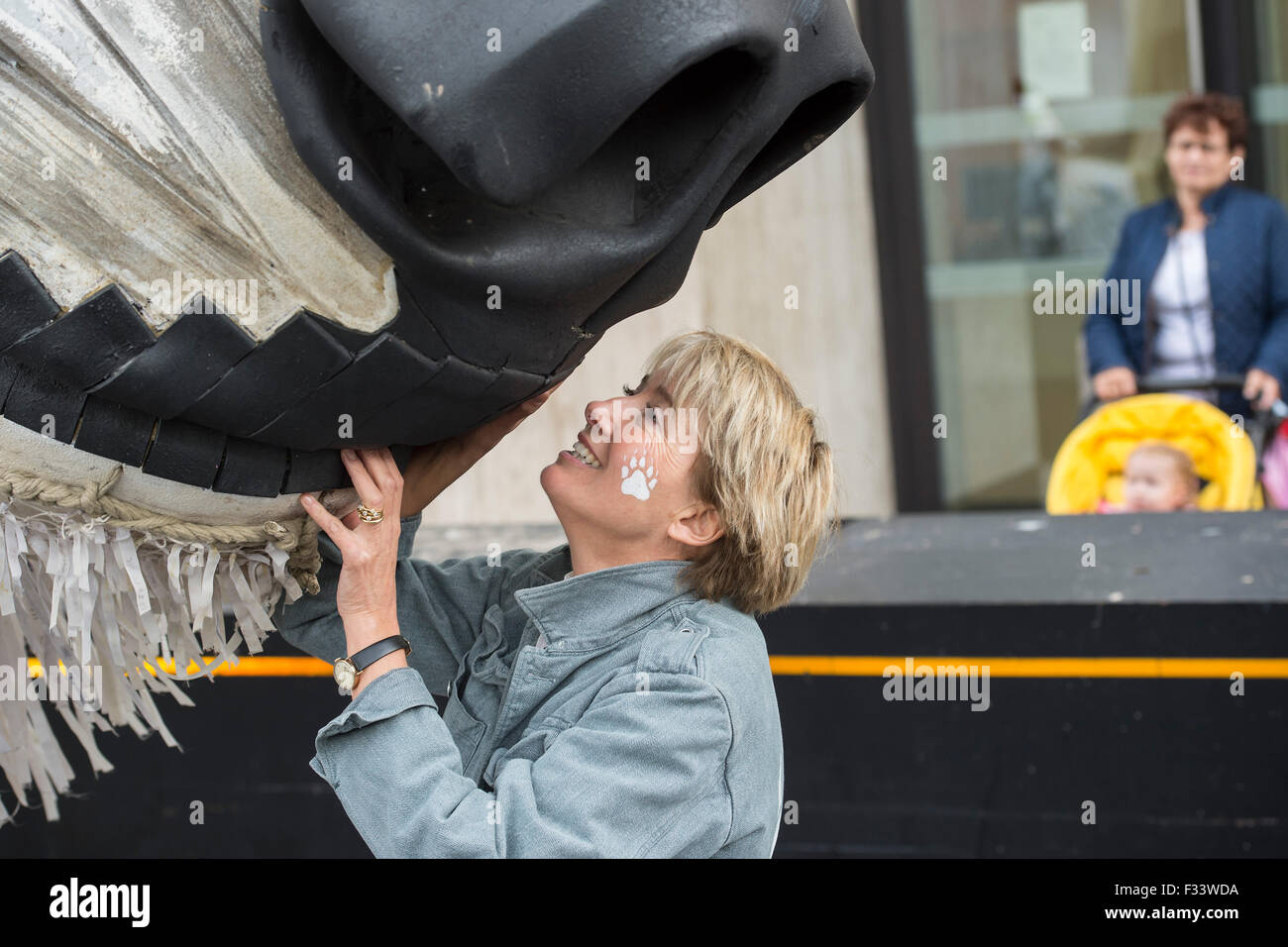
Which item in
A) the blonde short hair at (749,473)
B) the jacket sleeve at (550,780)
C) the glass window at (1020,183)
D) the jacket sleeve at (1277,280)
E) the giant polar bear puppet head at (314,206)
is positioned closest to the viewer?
the giant polar bear puppet head at (314,206)

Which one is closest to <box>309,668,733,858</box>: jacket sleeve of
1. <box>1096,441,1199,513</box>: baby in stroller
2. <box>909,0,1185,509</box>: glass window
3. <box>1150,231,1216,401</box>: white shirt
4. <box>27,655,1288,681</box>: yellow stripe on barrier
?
<box>27,655,1288,681</box>: yellow stripe on barrier

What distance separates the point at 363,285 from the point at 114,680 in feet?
1.37

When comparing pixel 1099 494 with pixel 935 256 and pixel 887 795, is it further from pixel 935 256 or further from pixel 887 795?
pixel 935 256

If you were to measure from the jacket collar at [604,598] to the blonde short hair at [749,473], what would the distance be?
0.07 feet

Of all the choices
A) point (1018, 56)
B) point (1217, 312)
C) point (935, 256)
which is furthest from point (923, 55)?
point (1217, 312)

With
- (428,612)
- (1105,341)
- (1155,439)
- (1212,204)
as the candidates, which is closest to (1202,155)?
(1212,204)

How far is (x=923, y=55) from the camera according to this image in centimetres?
509

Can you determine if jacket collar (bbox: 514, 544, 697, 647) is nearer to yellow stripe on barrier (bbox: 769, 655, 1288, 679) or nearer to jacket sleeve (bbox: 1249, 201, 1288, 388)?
yellow stripe on barrier (bbox: 769, 655, 1288, 679)

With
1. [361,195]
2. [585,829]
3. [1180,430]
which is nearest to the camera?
[361,195]

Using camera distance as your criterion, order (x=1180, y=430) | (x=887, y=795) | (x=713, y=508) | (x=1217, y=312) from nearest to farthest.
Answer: (x=713, y=508) → (x=887, y=795) → (x=1180, y=430) → (x=1217, y=312)

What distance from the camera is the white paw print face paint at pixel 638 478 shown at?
1.25 m

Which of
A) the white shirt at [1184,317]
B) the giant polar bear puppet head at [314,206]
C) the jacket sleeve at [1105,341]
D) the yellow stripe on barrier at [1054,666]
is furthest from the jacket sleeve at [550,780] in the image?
the white shirt at [1184,317]

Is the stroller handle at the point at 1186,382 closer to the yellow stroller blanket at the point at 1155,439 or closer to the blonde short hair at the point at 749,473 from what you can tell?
the yellow stroller blanket at the point at 1155,439

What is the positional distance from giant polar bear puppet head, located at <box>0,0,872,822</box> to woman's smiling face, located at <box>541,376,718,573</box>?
30cm
